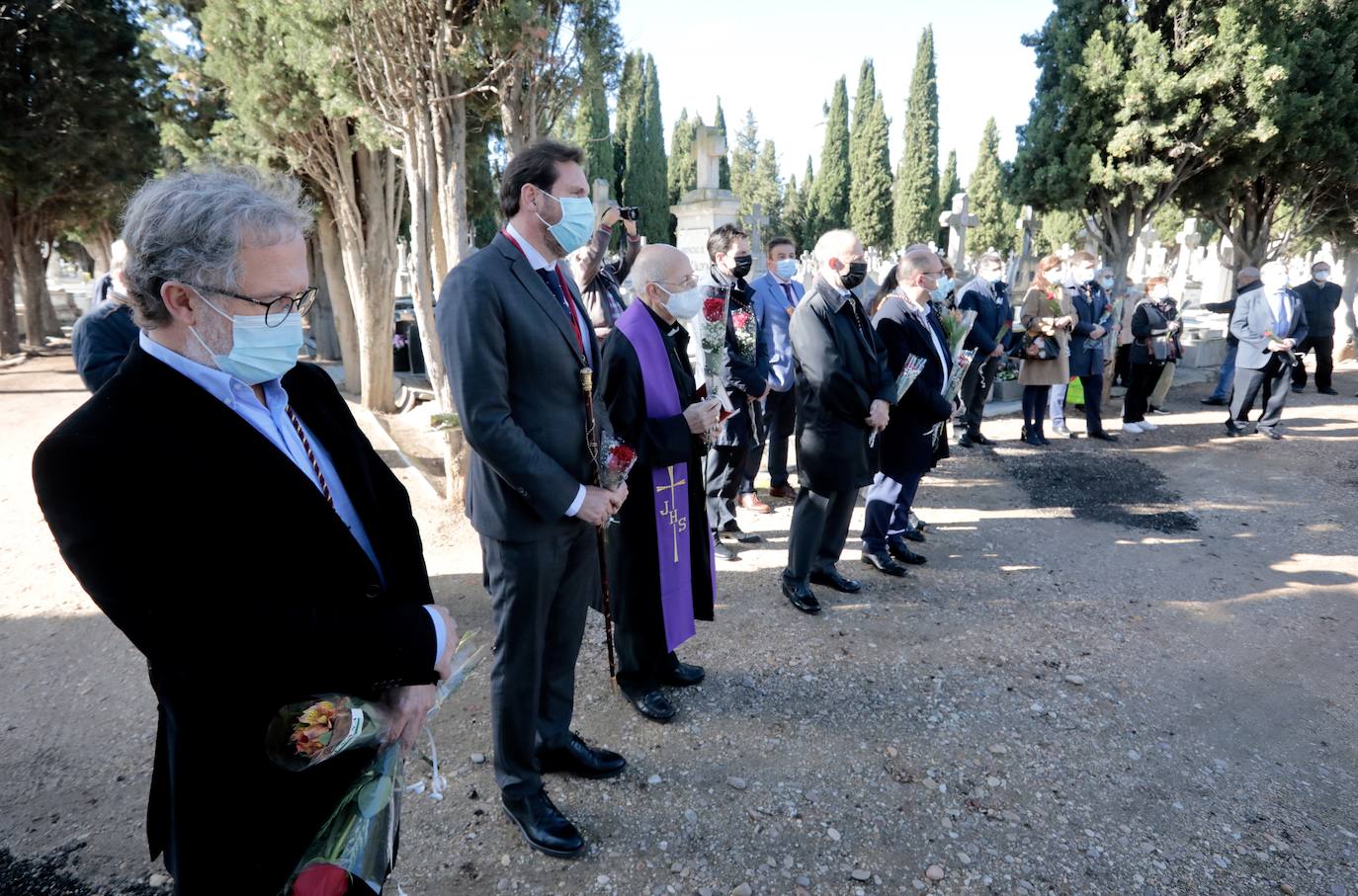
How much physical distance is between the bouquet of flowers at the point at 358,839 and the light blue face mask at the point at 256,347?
2.26 ft

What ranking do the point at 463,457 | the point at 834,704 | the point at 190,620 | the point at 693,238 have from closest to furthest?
the point at 190,620 → the point at 834,704 → the point at 463,457 → the point at 693,238

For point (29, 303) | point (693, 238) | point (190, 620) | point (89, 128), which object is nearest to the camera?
point (190, 620)

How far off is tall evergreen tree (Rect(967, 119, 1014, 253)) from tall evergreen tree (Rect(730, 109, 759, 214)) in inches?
525

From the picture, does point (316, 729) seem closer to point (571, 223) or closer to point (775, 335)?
point (571, 223)

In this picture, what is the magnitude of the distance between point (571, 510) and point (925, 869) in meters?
1.82

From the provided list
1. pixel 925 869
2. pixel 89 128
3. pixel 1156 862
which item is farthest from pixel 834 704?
pixel 89 128

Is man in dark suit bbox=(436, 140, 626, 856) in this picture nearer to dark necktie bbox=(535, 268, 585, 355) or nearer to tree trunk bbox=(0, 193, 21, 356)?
dark necktie bbox=(535, 268, 585, 355)

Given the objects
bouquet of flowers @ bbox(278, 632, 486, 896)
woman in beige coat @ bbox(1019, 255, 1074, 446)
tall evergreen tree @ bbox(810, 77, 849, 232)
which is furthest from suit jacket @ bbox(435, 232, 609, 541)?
tall evergreen tree @ bbox(810, 77, 849, 232)

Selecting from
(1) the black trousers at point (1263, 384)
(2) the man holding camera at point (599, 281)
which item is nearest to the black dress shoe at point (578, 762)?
(2) the man holding camera at point (599, 281)

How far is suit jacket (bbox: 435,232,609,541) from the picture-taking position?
244cm

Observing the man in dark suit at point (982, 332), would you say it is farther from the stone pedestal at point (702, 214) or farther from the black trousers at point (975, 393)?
the stone pedestal at point (702, 214)

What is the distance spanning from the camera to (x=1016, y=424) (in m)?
10.5

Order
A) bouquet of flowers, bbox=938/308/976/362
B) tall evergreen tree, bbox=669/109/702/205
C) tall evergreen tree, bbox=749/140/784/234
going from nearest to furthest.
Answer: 1. bouquet of flowers, bbox=938/308/976/362
2. tall evergreen tree, bbox=669/109/702/205
3. tall evergreen tree, bbox=749/140/784/234

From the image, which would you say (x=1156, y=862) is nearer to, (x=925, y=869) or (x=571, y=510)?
(x=925, y=869)
